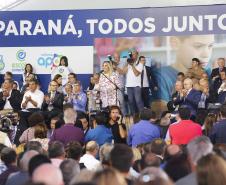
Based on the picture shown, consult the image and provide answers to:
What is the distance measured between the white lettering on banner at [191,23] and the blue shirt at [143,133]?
213 inches

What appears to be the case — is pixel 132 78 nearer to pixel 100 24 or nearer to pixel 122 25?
pixel 122 25

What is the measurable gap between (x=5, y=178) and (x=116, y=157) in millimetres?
1389

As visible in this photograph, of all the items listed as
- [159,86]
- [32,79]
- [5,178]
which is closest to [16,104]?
[32,79]

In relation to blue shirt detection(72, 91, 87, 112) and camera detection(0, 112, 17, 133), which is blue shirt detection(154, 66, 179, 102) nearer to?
blue shirt detection(72, 91, 87, 112)

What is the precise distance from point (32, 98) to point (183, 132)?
5.72m

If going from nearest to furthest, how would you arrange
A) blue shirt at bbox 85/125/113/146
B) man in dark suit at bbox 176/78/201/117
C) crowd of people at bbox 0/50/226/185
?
crowd of people at bbox 0/50/226/185
blue shirt at bbox 85/125/113/146
man in dark suit at bbox 176/78/201/117

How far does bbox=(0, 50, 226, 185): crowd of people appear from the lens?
5234mm

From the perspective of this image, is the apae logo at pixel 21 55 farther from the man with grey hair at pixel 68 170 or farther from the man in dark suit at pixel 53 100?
the man with grey hair at pixel 68 170

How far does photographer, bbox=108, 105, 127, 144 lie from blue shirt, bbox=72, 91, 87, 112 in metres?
2.87

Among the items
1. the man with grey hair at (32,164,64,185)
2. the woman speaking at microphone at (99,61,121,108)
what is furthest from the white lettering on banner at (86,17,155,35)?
the man with grey hair at (32,164,64,185)

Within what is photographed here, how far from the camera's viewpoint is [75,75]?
1516 cm

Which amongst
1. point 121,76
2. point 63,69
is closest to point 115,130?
point 121,76

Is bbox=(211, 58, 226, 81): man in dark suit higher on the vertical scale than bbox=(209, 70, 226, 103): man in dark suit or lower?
higher

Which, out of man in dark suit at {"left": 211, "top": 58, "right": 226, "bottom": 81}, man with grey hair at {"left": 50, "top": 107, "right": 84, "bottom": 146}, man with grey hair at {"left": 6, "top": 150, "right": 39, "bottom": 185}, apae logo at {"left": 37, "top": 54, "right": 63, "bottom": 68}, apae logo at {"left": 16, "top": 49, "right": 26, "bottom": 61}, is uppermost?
apae logo at {"left": 16, "top": 49, "right": 26, "bottom": 61}
